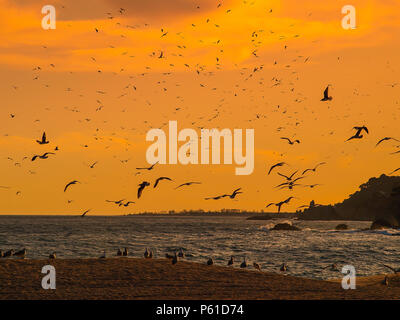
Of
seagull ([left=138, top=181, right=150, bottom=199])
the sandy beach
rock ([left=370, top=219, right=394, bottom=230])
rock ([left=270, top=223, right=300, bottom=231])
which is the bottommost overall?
rock ([left=270, top=223, right=300, bottom=231])

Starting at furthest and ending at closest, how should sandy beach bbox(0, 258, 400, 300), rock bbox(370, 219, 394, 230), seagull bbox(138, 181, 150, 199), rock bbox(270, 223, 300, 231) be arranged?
1. rock bbox(270, 223, 300, 231)
2. rock bbox(370, 219, 394, 230)
3. seagull bbox(138, 181, 150, 199)
4. sandy beach bbox(0, 258, 400, 300)

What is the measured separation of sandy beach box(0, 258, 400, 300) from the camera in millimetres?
23875

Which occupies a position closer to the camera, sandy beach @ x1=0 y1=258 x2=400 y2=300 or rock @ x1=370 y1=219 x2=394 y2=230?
sandy beach @ x1=0 y1=258 x2=400 y2=300

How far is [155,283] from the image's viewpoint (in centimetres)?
2597

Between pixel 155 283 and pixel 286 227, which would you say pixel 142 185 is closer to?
pixel 155 283

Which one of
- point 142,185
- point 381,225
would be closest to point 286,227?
point 381,225

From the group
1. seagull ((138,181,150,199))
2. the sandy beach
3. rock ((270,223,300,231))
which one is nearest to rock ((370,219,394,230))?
rock ((270,223,300,231))

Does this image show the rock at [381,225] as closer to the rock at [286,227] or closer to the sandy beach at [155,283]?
the rock at [286,227]

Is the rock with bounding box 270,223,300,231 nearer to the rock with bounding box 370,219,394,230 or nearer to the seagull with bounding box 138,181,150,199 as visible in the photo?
the rock with bounding box 370,219,394,230

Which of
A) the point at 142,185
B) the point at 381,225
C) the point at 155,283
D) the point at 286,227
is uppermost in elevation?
the point at 142,185
